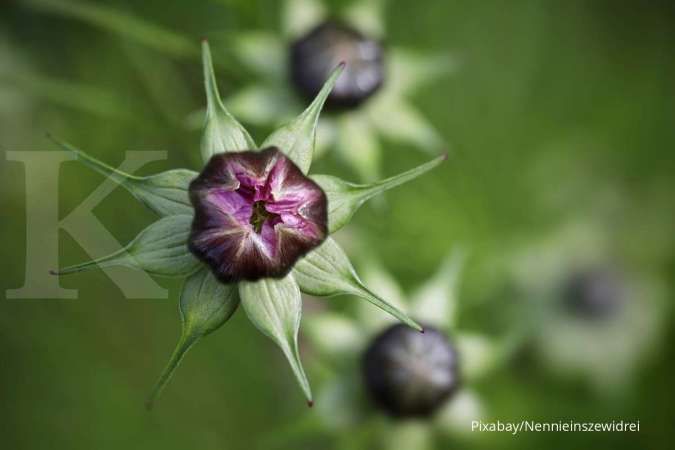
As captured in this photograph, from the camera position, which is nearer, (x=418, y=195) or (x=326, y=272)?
(x=326, y=272)

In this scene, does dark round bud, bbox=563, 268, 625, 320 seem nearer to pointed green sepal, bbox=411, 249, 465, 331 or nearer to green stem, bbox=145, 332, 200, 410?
pointed green sepal, bbox=411, 249, 465, 331

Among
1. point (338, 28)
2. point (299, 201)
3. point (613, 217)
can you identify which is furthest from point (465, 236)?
point (299, 201)

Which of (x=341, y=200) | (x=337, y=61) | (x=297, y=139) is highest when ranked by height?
(x=337, y=61)

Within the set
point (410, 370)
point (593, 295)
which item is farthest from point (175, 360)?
point (593, 295)

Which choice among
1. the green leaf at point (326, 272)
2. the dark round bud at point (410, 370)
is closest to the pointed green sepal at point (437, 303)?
the dark round bud at point (410, 370)

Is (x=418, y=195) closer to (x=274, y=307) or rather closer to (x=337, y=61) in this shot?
(x=337, y=61)

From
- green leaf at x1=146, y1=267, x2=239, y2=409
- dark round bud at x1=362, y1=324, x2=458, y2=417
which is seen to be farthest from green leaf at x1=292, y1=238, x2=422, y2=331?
dark round bud at x1=362, y1=324, x2=458, y2=417
